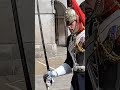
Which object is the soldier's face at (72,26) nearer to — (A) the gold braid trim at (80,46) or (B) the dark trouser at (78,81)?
(A) the gold braid trim at (80,46)

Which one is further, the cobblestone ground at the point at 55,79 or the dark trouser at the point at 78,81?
the cobblestone ground at the point at 55,79

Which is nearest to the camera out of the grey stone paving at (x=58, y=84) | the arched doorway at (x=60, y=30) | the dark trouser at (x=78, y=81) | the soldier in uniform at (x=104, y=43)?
the soldier in uniform at (x=104, y=43)

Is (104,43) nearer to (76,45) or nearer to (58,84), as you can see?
(76,45)

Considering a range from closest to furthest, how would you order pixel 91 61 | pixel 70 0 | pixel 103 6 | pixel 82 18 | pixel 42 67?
1. pixel 103 6
2. pixel 91 61
3. pixel 70 0
4. pixel 82 18
5. pixel 42 67

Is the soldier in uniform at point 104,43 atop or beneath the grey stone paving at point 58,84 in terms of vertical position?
atop

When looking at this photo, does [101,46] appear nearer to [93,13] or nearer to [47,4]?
[93,13]

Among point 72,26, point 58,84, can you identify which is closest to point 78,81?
point 72,26

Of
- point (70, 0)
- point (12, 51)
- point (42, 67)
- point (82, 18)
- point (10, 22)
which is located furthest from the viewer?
point (42, 67)

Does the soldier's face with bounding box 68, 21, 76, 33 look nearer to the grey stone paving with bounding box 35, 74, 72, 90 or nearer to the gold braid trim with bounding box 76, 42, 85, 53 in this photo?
the gold braid trim with bounding box 76, 42, 85, 53

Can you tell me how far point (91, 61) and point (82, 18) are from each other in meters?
1.41

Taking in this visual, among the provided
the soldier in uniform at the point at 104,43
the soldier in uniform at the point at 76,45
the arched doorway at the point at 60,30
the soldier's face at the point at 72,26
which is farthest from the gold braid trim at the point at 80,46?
the arched doorway at the point at 60,30

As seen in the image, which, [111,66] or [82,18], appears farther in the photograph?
[82,18]

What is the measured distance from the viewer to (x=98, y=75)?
165cm

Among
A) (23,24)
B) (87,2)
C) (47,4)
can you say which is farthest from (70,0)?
(47,4)
